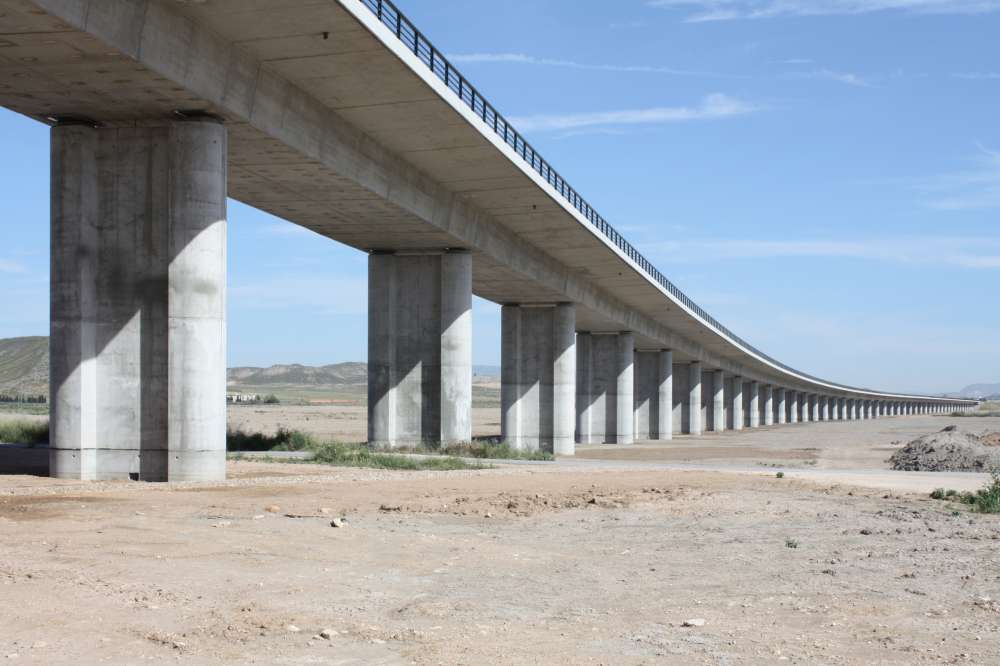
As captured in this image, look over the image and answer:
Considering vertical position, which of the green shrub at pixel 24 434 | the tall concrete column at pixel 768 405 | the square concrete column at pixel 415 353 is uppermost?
the square concrete column at pixel 415 353

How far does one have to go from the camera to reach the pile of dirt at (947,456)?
3309cm

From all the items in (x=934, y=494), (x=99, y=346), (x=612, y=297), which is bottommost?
(x=934, y=494)

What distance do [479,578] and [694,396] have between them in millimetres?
78622

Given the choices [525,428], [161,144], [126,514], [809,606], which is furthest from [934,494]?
[525,428]

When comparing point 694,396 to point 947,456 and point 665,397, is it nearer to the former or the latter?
point 665,397

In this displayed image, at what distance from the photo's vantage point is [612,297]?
184 ft

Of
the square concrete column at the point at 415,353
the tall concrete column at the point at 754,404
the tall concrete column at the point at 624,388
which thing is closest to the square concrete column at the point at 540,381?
the square concrete column at the point at 415,353

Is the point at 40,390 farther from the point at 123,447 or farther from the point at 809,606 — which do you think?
the point at 809,606

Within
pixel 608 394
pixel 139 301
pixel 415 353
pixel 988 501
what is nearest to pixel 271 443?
pixel 415 353

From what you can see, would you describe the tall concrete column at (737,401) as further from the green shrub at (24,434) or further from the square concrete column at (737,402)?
the green shrub at (24,434)

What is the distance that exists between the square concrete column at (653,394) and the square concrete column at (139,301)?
5744cm

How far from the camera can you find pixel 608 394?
63.1 meters

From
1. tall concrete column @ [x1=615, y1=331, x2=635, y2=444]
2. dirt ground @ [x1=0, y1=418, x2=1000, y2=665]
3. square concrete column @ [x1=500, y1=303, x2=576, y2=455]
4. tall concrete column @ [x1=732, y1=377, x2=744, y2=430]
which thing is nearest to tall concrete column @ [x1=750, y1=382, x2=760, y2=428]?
tall concrete column @ [x1=732, y1=377, x2=744, y2=430]

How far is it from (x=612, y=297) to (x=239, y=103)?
1487 inches
